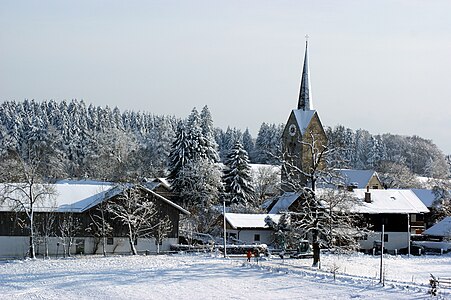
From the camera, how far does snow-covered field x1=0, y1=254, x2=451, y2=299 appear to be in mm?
30891

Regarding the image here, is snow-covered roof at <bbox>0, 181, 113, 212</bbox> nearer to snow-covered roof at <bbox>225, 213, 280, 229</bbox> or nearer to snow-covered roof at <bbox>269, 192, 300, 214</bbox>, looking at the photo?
snow-covered roof at <bbox>225, 213, 280, 229</bbox>

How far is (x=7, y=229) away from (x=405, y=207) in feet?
124

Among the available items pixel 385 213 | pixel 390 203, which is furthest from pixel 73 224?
pixel 390 203

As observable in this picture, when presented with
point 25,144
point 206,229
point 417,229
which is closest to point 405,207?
point 417,229

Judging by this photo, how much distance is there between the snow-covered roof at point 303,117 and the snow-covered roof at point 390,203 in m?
14.0

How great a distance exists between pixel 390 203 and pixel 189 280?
36512 millimetres

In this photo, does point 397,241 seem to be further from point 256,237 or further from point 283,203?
point 256,237

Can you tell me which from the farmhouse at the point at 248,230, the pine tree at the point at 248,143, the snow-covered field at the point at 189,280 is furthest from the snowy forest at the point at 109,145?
the snow-covered field at the point at 189,280

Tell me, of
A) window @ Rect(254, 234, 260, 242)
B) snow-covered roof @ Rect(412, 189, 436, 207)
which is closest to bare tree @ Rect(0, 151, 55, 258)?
window @ Rect(254, 234, 260, 242)

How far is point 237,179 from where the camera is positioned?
233ft

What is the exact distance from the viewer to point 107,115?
5782 inches

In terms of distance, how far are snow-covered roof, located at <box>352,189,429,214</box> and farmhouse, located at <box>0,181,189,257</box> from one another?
833 inches

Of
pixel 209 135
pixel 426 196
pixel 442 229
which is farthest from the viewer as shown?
pixel 426 196

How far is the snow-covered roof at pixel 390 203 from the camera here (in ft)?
210
